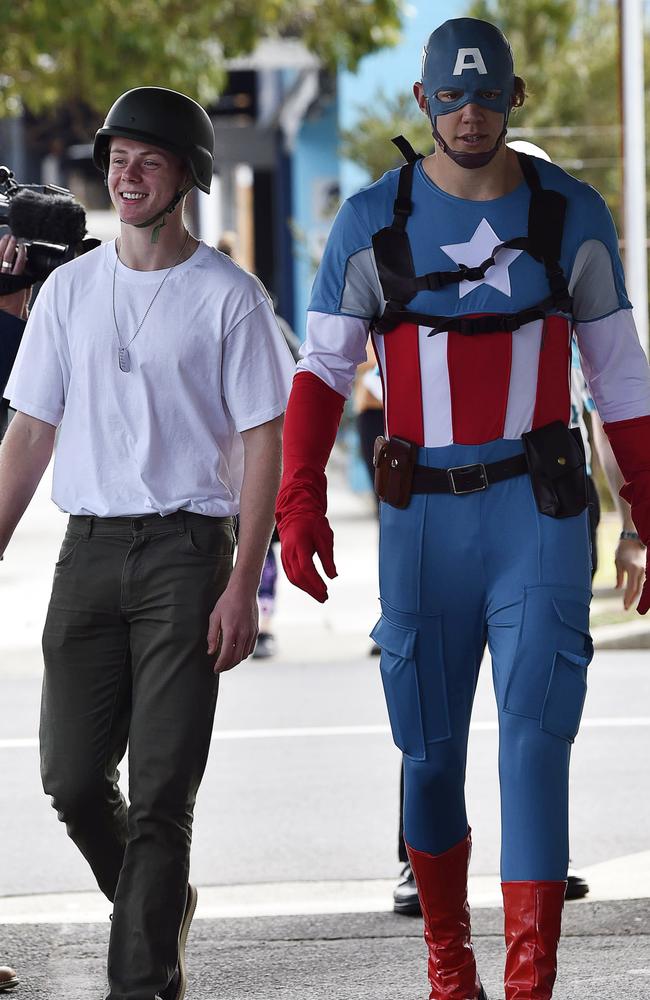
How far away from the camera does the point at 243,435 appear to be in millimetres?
4027

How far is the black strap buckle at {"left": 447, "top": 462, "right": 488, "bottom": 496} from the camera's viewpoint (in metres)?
3.77

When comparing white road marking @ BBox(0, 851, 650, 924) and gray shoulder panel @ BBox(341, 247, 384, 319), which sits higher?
gray shoulder panel @ BBox(341, 247, 384, 319)

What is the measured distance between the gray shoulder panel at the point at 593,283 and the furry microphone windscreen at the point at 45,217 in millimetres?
1244

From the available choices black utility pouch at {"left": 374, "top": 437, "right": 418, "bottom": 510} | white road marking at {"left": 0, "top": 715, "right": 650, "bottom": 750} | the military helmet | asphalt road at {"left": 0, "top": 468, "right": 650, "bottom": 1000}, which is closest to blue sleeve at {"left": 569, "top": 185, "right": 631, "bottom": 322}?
A: black utility pouch at {"left": 374, "top": 437, "right": 418, "bottom": 510}

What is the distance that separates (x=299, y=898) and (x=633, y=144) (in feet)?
27.6

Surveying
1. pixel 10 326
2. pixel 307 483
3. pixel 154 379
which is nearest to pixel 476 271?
pixel 307 483

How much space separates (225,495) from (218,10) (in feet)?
39.5

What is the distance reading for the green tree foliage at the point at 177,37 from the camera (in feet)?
48.6

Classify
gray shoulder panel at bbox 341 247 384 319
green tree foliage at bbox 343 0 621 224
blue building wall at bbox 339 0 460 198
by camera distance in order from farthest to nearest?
blue building wall at bbox 339 0 460 198, green tree foliage at bbox 343 0 621 224, gray shoulder panel at bbox 341 247 384 319

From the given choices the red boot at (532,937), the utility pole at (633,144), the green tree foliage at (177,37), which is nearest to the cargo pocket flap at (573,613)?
the red boot at (532,937)

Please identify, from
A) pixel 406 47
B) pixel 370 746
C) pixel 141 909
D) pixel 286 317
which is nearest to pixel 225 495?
pixel 141 909

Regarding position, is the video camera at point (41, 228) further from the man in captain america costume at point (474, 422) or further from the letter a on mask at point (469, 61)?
the letter a on mask at point (469, 61)

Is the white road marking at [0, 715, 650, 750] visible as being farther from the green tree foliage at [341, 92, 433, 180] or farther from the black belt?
the green tree foliage at [341, 92, 433, 180]

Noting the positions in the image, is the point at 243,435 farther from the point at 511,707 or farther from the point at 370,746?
the point at 370,746
